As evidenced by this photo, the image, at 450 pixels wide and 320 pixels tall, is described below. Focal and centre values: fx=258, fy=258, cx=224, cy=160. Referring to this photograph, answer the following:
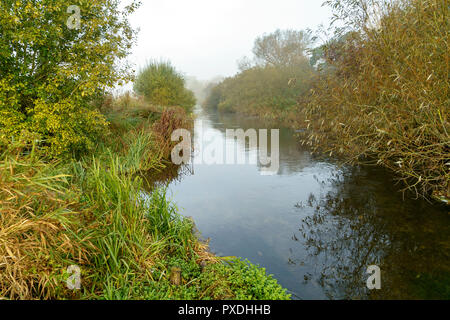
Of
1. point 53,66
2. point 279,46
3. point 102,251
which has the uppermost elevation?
point 279,46

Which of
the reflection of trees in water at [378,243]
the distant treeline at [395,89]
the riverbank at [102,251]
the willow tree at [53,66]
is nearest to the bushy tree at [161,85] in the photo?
the willow tree at [53,66]

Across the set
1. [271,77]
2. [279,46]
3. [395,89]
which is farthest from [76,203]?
[279,46]

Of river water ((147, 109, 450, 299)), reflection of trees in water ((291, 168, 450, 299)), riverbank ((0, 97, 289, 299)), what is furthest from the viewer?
river water ((147, 109, 450, 299))

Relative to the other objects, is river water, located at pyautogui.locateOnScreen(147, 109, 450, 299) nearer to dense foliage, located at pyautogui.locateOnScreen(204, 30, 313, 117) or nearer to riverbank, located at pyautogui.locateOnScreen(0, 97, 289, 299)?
riverbank, located at pyautogui.locateOnScreen(0, 97, 289, 299)

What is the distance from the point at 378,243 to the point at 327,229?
758 millimetres

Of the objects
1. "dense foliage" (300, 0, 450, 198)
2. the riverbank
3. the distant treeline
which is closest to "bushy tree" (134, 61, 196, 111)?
the distant treeline

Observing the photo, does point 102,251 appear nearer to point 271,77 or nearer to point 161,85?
point 161,85

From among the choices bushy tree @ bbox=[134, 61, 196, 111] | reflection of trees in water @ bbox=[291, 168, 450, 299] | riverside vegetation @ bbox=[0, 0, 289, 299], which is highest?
bushy tree @ bbox=[134, 61, 196, 111]

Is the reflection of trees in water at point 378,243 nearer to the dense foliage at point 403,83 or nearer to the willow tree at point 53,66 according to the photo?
the dense foliage at point 403,83

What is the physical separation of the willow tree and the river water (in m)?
2.85

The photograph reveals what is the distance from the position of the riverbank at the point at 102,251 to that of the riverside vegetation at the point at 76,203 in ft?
0.04

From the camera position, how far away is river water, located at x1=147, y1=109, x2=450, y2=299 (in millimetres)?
3082

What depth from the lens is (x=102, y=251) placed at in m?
2.73

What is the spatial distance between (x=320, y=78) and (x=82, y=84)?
561 cm
